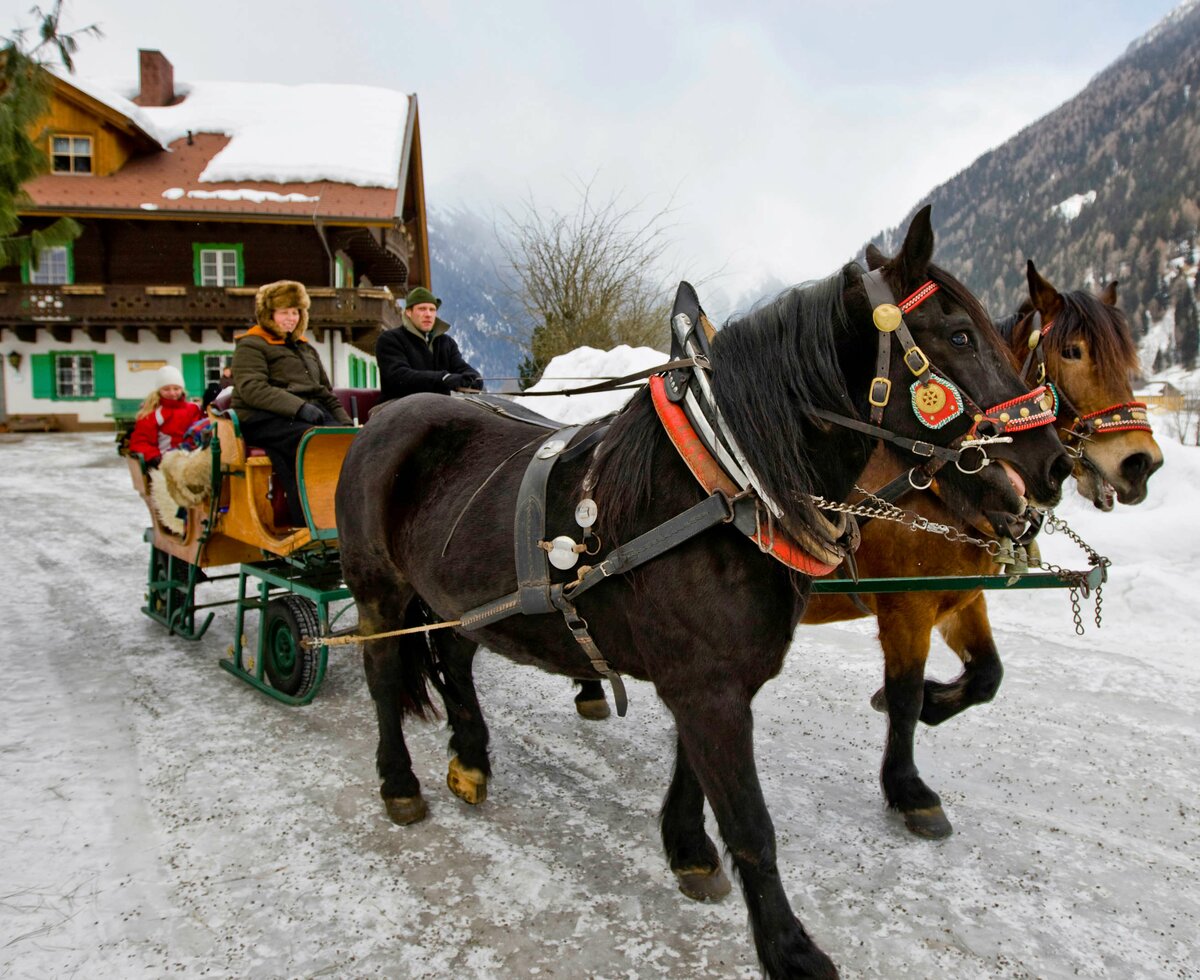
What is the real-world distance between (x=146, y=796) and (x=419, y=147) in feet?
82.1

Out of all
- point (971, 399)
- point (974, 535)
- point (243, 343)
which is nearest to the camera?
point (971, 399)

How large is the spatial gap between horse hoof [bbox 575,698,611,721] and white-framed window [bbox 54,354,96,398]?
21569mm

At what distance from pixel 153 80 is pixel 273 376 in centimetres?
2444

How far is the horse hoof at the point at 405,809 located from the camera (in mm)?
2904

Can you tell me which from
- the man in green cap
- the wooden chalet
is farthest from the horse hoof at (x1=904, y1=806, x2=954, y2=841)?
the wooden chalet

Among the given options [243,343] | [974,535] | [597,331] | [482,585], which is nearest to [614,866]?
[482,585]

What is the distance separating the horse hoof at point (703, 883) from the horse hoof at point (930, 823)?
2.56ft

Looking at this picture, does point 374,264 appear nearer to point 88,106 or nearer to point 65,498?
point 88,106

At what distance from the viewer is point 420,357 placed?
4.58 m

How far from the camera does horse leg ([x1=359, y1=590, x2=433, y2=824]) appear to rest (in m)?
2.95

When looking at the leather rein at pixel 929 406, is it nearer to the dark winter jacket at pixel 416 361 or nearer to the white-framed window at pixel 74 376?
the dark winter jacket at pixel 416 361

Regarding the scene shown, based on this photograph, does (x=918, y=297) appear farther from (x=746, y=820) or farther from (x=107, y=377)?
(x=107, y=377)

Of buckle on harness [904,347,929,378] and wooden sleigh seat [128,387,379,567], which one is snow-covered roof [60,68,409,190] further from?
buckle on harness [904,347,929,378]

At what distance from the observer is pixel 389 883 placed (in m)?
2.52
